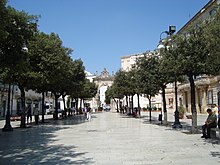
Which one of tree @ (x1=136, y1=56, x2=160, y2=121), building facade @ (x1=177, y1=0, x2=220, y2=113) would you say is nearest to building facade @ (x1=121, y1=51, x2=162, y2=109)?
tree @ (x1=136, y1=56, x2=160, y2=121)

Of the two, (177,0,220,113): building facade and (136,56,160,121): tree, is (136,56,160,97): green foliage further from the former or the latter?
(177,0,220,113): building facade

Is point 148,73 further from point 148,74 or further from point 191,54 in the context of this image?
point 191,54

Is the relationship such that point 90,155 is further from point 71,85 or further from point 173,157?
point 71,85

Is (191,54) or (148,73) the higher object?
(191,54)

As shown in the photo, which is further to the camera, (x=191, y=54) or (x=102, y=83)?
(x=102, y=83)

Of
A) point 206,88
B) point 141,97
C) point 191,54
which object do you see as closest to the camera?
point 191,54

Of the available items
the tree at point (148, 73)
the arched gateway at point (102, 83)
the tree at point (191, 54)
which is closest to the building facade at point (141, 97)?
the tree at point (148, 73)

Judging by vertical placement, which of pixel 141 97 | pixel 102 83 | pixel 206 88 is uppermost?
pixel 102 83

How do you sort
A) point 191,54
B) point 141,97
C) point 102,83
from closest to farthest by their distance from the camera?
1. point 191,54
2. point 141,97
3. point 102,83

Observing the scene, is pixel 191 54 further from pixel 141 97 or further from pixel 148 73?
pixel 141 97

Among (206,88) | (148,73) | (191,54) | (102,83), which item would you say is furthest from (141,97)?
(191,54)

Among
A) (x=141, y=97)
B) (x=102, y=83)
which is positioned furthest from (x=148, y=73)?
(x=102, y=83)

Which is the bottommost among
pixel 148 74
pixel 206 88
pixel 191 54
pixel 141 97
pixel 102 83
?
pixel 141 97

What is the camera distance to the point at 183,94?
50938 millimetres
